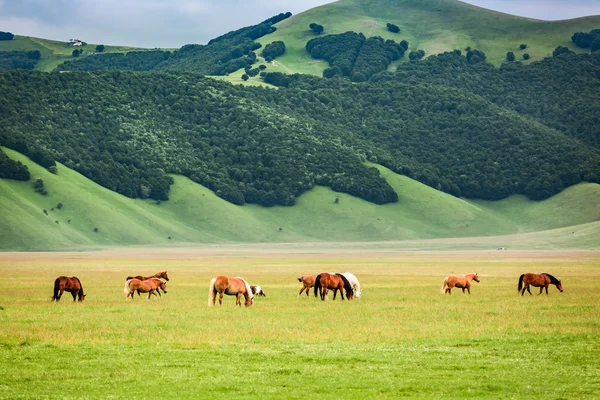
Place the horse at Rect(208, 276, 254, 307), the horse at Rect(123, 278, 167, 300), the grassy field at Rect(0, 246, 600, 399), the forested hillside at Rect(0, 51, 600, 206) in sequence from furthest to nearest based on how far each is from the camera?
the forested hillside at Rect(0, 51, 600, 206) < the horse at Rect(123, 278, 167, 300) < the horse at Rect(208, 276, 254, 307) < the grassy field at Rect(0, 246, 600, 399)

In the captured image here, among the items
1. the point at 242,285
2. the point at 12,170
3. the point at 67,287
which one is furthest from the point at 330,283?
the point at 12,170

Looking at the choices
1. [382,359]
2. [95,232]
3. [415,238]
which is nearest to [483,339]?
[382,359]

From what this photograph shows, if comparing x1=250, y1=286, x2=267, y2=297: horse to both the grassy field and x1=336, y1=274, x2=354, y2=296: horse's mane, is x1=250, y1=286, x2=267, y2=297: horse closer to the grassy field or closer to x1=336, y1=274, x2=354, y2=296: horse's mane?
the grassy field

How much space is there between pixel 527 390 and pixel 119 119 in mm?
171930

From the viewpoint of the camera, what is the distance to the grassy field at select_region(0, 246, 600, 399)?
19.2 metres

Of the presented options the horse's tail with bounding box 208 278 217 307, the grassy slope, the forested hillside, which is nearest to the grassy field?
the horse's tail with bounding box 208 278 217 307

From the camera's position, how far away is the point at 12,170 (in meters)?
144

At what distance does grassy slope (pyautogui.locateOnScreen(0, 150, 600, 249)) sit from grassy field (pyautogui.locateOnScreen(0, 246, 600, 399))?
9409 centimetres

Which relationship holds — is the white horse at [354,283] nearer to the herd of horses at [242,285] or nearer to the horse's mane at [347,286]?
the herd of horses at [242,285]

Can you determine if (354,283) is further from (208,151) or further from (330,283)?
(208,151)

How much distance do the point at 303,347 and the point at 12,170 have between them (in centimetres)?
12702

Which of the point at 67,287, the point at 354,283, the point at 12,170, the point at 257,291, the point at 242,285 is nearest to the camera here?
the point at 242,285

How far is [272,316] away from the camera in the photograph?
33938mm

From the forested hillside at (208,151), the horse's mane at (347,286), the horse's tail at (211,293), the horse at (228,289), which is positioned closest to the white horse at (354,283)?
the horse's mane at (347,286)
